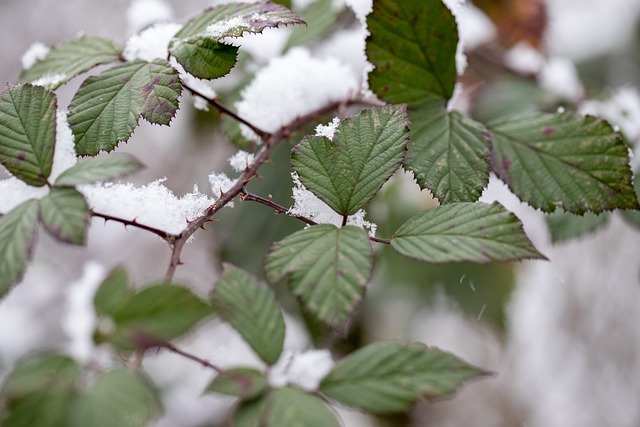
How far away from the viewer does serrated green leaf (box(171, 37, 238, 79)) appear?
596 millimetres

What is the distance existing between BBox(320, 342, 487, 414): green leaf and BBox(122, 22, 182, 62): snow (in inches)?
15.8

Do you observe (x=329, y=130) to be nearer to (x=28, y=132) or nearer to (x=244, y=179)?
Answer: (x=244, y=179)

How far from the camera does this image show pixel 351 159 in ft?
1.83

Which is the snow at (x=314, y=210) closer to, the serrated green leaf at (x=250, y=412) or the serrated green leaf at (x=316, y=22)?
the serrated green leaf at (x=250, y=412)

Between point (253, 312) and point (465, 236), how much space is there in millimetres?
194

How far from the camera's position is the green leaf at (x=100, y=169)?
49 centimetres

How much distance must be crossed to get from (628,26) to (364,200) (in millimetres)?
1890

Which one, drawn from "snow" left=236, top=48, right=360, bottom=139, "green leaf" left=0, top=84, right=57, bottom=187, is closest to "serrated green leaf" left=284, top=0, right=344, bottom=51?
"snow" left=236, top=48, right=360, bottom=139

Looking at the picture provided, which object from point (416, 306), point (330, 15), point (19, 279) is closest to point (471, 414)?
point (416, 306)

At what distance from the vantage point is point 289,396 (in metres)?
0.44

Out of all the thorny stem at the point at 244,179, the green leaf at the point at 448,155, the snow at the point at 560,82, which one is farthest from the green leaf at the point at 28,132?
the snow at the point at 560,82

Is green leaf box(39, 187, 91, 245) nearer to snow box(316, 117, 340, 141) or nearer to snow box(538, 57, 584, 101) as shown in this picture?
snow box(316, 117, 340, 141)

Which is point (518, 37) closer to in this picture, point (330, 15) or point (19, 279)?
point (330, 15)

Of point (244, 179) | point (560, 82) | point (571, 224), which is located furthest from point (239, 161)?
point (560, 82)
